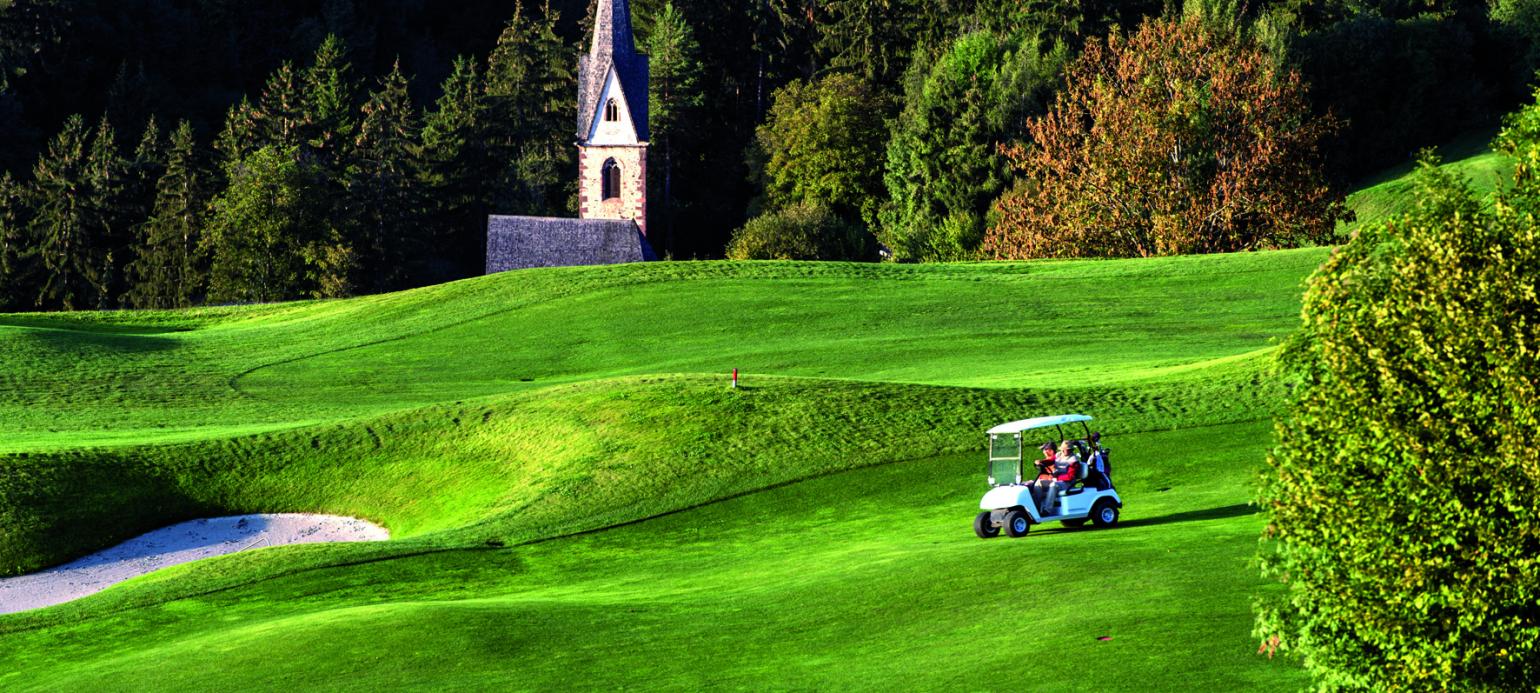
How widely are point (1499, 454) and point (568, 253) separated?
100 metres

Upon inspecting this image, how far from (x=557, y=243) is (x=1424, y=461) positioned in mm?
99962

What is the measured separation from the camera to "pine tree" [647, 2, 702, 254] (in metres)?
146

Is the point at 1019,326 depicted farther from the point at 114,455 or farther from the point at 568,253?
the point at 568,253

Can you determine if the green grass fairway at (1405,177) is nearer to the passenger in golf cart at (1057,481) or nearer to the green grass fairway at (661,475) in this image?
the green grass fairway at (661,475)

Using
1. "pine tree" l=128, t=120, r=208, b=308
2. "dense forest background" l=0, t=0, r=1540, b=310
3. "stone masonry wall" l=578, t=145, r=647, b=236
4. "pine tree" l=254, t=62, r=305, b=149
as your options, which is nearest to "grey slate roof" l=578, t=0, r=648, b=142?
"stone masonry wall" l=578, t=145, r=647, b=236

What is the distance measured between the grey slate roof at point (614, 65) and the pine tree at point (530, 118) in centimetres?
1655

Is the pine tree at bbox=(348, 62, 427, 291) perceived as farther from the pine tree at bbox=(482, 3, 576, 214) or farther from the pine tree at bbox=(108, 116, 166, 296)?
the pine tree at bbox=(108, 116, 166, 296)

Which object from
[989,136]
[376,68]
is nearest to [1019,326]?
[989,136]

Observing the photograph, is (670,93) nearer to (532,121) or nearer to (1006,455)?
(532,121)

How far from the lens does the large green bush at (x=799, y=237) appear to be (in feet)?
409

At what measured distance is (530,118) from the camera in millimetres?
150625

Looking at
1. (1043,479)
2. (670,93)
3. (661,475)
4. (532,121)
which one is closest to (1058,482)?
(1043,479)

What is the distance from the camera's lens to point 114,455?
42.8 metres

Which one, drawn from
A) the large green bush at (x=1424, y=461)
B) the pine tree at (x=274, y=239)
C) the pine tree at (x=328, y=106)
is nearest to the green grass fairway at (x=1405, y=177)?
the pine tree at (x=274, y=239)
